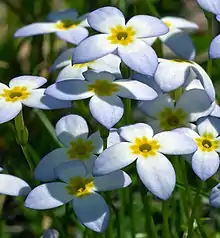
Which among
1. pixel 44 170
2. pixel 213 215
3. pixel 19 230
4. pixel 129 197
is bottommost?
pixel 19 230

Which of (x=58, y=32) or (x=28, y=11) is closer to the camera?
(x=58, y=32)

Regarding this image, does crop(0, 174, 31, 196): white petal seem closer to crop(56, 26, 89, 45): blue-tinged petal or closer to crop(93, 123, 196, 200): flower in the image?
crop(93, 123, 196, 200): flower

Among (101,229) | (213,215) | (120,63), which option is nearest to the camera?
(101,229)

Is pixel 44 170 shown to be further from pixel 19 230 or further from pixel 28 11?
pixel 28 11

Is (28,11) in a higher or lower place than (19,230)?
higher

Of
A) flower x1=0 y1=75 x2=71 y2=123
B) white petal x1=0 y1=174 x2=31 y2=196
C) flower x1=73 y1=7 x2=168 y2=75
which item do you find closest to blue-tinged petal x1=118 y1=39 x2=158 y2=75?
flower x1=73 y1=7 x2=168 y2=75

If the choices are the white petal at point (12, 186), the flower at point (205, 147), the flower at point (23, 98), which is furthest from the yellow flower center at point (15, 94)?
the flower at point (205, 147)

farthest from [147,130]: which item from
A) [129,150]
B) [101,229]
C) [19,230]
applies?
[19,230]

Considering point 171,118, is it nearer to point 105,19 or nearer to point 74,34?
point 105,19
